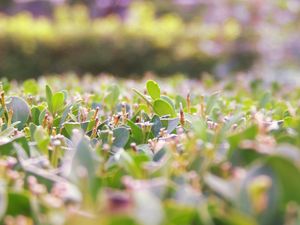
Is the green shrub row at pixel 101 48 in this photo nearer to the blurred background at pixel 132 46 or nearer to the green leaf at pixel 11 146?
the blurred background at pixel 132 46

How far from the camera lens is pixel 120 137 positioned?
1.82 m

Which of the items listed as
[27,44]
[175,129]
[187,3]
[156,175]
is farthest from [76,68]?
[156,175]

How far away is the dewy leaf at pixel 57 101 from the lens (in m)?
2.25

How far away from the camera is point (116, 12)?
15.0m

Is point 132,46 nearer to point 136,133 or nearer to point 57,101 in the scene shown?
point 57,101

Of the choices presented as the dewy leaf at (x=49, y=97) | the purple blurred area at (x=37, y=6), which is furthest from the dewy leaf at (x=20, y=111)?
the purple blurred area at (x=37, y=6)

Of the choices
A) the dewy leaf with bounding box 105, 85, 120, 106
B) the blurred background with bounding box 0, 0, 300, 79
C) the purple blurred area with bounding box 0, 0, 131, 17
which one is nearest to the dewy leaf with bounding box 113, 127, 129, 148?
the dewy leaf with bounding box 105, 85, 120, 106

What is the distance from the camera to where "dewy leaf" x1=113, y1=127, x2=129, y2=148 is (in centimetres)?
181

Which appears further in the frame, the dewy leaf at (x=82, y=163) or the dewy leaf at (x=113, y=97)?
the dewy leaf at (x=113, y=97)

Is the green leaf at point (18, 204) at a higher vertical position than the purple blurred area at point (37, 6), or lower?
lower

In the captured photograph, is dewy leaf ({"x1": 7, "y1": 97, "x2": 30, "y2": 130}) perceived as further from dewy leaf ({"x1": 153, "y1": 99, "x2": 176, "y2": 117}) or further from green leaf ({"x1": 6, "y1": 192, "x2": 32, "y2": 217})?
green leaf ({"x1": 6, "y1": 192, "x2": 32, "y2": 217})

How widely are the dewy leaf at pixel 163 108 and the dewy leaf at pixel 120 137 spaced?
14.2 inches

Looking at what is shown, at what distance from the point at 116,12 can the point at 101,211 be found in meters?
14.2

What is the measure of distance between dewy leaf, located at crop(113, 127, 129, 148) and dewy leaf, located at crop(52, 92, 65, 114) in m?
0.49
